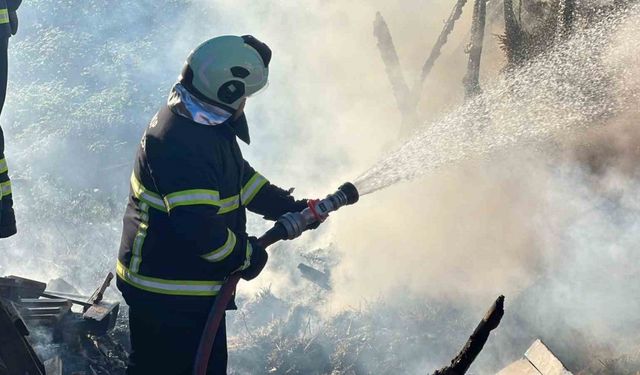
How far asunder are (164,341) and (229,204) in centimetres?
80

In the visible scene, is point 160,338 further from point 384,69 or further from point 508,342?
point 384,69

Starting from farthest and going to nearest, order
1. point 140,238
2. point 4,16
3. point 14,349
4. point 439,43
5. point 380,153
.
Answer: point 380,153, point 439,43, point 4,16, point 14,349, point 140,238

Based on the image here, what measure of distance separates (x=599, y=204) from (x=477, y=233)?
1.30 m

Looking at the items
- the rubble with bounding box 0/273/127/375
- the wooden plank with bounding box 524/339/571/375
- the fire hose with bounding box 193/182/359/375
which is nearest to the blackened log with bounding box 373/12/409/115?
the wooden plank with bounding box 524/339/571/375

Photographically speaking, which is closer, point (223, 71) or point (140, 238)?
point (223, 71)

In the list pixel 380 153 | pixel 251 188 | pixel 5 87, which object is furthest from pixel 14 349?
pixel 380 153

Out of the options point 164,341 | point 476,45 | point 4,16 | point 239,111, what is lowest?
point 164,341

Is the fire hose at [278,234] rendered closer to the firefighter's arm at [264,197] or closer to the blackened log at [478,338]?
the firefighter's arm at [264,197]

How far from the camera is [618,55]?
642 centimetres

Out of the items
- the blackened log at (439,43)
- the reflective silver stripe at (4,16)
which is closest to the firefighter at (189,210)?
the reflective silver stripe at (4,16)

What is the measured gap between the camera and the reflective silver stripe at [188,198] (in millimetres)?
3082

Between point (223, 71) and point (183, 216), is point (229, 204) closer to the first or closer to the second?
point (183, 216)

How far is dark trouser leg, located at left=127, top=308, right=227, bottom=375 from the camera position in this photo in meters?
3.48

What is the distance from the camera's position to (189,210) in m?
3.09
